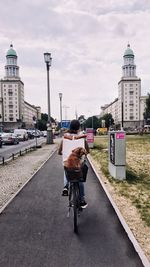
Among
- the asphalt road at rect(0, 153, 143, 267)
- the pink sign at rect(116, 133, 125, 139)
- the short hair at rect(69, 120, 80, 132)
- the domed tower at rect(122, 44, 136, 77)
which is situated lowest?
the asphalt road at rect(0, 153, 143, 267)

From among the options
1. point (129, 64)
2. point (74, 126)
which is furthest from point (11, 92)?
point (74, 126)

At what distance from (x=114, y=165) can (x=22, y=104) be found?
17100cm

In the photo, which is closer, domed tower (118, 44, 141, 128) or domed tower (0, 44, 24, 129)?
domed tower (0, 44, 24, 129)

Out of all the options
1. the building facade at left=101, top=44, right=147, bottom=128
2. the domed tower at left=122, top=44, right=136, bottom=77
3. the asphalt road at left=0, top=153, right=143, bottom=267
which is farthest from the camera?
the domed tower at left=122, top=44, right=136, bottom=77

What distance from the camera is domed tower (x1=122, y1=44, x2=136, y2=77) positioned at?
178750 millimetres

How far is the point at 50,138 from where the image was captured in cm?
3309

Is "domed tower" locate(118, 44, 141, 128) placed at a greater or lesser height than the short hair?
greater

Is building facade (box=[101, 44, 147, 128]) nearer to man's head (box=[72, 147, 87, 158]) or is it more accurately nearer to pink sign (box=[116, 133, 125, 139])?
pink sign (box=[116, 133, 125, 139])

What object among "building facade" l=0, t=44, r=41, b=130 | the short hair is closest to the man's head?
the short hair

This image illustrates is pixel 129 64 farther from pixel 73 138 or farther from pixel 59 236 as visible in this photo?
pixel 59 236

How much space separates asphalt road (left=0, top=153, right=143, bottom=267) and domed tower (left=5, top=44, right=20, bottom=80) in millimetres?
169634

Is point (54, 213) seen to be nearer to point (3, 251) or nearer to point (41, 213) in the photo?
point (41, 213)

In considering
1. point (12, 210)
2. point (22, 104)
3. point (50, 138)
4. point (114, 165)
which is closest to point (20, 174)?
point (114, 165)

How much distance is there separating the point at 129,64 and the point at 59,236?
181084 millimetres
